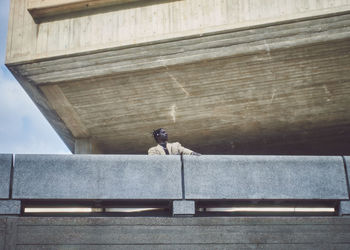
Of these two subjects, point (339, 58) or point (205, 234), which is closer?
point (205, 234)

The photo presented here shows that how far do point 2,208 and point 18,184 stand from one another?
35 cm

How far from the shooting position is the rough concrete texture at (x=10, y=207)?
6328 millimetres

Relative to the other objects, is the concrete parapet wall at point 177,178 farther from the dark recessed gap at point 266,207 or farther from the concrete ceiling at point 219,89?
the concrete ceiling at point 219,89

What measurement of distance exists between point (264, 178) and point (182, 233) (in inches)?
51.0

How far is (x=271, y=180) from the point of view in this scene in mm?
6566

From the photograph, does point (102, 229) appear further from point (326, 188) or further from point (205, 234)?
point (326, 188)

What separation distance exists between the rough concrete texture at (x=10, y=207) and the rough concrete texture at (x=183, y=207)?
1.96 meters

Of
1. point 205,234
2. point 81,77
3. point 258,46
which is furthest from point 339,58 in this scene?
point 205,234

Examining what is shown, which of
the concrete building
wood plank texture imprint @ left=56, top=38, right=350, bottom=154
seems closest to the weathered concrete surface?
the concrete building

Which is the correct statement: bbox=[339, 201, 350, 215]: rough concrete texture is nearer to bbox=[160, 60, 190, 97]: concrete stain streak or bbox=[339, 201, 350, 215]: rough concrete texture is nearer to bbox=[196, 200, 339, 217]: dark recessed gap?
bbox=[196, 200, 339, 217]: dark recessed gap

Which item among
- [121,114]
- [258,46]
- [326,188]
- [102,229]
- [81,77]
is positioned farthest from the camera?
[121,114]

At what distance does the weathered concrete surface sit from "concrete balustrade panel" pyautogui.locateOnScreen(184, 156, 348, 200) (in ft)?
1.13

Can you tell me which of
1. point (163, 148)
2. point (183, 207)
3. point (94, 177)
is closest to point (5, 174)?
point (94, 177)

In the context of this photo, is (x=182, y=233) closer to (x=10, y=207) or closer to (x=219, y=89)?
(x=10, y=207)
